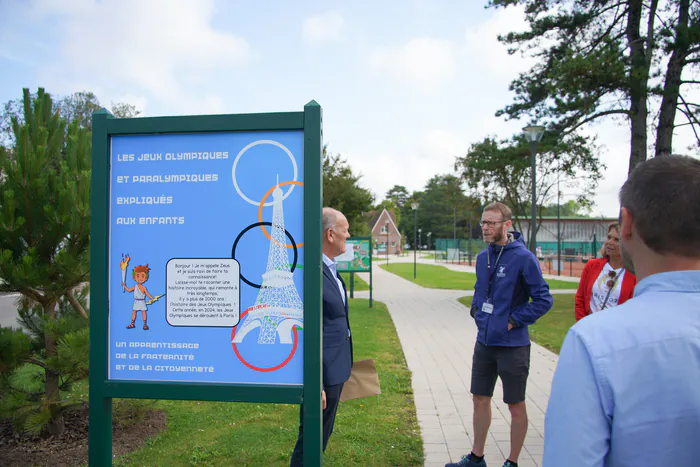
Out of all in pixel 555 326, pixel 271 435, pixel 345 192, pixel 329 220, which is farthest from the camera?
pixel 345 192

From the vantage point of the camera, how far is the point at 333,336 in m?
2.96

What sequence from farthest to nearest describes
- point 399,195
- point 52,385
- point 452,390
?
1. point 399,195
2. point 452,390
3. point 52,385

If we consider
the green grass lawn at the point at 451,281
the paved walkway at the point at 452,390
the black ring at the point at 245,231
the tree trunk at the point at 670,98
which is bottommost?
the green grass lawn at the point at 451,281

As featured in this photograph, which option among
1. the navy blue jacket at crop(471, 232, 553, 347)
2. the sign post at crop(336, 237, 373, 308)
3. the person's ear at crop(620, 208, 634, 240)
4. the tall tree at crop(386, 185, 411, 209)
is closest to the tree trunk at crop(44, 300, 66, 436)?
the navy blue jacket at crop(471, 232, 553, 347)

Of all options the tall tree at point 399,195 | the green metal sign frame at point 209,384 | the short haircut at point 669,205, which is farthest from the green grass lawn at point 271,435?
the tall tree at point 399,195

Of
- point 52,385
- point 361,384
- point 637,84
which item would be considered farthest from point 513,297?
point 637,84

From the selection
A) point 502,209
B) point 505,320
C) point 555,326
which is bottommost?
point 555,326

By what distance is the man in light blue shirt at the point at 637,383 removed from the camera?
106 centimetres

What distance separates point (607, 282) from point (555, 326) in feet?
27.1

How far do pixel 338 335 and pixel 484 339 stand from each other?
1.29m

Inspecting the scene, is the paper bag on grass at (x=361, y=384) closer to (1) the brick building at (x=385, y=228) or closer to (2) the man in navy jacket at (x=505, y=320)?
(2) the man in navy jacket at (x=505, y=320)

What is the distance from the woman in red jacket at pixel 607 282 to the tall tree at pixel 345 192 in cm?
1789

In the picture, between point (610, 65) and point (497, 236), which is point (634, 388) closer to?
point (497, 236)

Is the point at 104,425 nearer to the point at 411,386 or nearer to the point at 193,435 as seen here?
the point at 193,435
